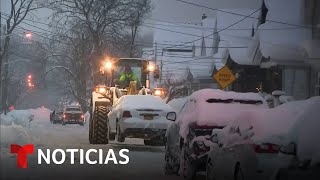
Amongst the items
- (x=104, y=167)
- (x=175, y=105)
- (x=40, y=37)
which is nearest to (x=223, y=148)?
(x=104, y=167)

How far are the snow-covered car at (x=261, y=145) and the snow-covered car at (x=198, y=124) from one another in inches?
33.4

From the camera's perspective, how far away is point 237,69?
122 feet

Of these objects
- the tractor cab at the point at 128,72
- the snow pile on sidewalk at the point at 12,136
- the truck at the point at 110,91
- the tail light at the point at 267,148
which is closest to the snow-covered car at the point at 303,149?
the tail light at the point at 267,148

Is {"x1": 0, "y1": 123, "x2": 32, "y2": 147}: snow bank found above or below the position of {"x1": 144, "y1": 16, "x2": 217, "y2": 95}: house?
below

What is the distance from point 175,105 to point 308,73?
8.34 metres

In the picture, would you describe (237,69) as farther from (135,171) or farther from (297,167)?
(297,167)

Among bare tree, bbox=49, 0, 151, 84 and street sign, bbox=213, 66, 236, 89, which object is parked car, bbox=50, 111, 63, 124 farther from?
street sign, bbox=213, 66, 236, 89

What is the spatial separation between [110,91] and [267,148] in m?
13.0

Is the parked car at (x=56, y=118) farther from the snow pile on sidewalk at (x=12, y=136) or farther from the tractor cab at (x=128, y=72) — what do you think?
the snow pile on sidewalk at (x=12, y=136)

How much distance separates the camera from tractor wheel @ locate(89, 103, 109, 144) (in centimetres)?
1817

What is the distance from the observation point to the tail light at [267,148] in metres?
7.07

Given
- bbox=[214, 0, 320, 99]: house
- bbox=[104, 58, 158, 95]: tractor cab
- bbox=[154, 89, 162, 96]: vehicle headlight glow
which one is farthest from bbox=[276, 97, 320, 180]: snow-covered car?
bbox=[214, 0, 320, 99]: house

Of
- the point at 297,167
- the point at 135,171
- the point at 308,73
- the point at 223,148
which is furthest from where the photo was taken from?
the point at 308,73

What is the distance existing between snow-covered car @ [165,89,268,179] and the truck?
242 inches
